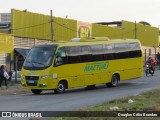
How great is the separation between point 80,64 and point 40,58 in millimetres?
2644

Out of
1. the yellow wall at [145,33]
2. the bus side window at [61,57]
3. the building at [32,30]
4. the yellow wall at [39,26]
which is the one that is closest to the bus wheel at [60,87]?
the bus side window at [61,57]

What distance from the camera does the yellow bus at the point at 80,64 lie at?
23812mm

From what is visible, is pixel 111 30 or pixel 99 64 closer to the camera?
pixel 99 64

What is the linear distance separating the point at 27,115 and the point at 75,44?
563 inches

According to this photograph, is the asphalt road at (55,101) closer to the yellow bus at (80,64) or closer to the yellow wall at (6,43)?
the yellow bus at (80,64)

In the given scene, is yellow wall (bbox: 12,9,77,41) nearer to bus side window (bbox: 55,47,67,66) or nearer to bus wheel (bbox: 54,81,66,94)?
bus side window (bbox: 55,47,67,66)

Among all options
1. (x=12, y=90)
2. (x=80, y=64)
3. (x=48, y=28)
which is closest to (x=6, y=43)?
(x=48, y=28)

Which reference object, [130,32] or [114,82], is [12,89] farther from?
[130,32]

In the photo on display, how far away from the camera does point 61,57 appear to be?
24203mm

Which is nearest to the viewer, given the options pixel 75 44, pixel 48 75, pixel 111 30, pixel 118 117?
pixel 118 117

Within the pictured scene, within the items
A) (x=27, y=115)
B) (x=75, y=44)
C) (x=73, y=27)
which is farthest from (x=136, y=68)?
(x=73, y=27)

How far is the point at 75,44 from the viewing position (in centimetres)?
2550

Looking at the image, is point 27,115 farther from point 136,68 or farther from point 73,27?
point 73,27

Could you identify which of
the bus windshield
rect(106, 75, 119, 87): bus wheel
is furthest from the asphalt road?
rect(106, 75, 119, 87): bus wheel
